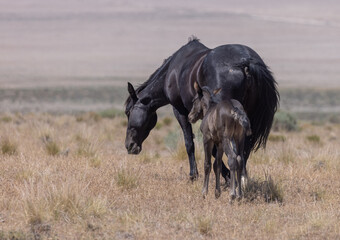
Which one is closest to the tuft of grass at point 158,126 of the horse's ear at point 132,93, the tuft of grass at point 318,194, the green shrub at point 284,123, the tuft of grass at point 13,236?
the green shrub at point 284,123

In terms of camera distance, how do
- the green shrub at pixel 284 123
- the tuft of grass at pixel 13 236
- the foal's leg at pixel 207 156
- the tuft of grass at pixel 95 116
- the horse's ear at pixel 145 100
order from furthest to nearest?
the tuft of grass at pixel 95 116, the green shrub at pixel 284 123, the horse's ear at pixel 145 100, the foal's leg at pixel 207 156, the tuft of grass at pixel 13 236

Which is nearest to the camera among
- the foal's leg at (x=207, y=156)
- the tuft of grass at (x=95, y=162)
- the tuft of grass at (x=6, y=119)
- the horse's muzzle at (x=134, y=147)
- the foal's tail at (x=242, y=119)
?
the foal's tail at (x=242, y=119)

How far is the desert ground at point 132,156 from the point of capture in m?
7.62

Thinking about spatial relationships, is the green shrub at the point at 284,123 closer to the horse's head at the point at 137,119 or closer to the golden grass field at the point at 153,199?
the golden grass field at the point at 153,199

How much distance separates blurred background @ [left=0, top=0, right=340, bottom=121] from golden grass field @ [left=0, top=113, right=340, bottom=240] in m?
19.0

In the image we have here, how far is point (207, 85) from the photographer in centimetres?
949

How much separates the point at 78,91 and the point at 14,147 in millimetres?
29286

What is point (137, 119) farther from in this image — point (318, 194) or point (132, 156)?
point (318, 194)

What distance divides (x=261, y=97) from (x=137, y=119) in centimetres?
235

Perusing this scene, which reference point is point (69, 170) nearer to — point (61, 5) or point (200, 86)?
point (200, 86)

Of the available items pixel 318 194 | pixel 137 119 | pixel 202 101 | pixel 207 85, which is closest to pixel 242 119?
pixel 202 101

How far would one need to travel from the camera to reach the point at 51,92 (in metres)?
41.7

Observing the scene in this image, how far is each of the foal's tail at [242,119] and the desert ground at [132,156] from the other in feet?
2.90

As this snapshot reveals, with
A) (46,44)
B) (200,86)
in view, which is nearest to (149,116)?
(200,86)
